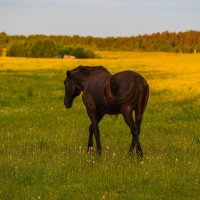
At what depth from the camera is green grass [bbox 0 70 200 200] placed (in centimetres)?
926

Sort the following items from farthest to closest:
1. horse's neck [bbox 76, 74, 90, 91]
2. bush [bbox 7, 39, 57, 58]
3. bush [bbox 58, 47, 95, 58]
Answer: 1. bush [bbox 58, 47, 95, 58]
2. bush [bbox 7, 39, 57, 58]
3. horse's neck [bbox 76, 74, 90, 91]

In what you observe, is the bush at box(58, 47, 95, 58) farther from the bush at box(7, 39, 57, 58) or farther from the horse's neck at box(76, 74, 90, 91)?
the horse's neck at box(76, 74, 90, 91)

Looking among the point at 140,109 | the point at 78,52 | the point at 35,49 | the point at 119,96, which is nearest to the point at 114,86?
the point at 119,96

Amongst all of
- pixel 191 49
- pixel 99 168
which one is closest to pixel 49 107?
pixel 99 168

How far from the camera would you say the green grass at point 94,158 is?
364 inches

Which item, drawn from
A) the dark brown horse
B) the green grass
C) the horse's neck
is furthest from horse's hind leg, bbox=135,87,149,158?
the horse's neck

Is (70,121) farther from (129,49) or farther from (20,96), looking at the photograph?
(129,49)

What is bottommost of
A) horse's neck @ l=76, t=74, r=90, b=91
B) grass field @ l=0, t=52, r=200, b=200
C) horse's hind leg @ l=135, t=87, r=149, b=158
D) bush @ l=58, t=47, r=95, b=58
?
bush @ l=58, t=47, r=95, b=58

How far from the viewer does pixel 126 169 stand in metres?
10.6

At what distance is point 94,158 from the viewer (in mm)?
11758

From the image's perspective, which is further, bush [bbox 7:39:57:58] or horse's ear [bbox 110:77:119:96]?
bush [bbox 7:39:57:58]

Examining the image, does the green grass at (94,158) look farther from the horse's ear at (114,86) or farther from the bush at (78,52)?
the bush at (78,52)

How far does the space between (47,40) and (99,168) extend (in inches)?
4883

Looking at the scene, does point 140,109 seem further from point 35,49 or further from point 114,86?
point 35,49
